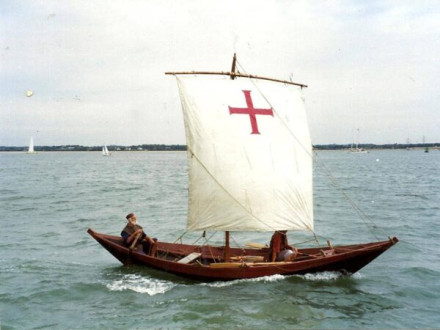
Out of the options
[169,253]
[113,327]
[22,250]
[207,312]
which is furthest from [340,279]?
[22,250]

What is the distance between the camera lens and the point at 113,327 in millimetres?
11641

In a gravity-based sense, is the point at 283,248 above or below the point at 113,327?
above

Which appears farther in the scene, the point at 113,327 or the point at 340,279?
the point at 340,279

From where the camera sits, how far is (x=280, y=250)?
14805 mm

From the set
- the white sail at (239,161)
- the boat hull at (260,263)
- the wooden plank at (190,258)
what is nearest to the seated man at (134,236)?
the boat hull at (260,263)

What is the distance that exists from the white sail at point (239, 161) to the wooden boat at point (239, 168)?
3cm

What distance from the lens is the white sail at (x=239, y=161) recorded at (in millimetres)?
14969

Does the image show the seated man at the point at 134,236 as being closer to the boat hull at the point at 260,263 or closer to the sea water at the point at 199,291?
the boat hull at the point at 260,263

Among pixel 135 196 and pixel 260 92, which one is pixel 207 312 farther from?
pixel 135 196

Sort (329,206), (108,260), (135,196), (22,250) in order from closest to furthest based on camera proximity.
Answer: (108,260) → (22,250) → (329,206) → (135,196)

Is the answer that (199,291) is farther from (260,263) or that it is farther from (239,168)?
(239,168)

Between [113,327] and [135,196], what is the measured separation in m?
31.8

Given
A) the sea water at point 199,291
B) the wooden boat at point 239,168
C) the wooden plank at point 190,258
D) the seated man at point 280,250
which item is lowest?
the sea water at point 199,291

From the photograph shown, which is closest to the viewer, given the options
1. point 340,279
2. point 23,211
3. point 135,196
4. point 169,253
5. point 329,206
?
point 340,279
